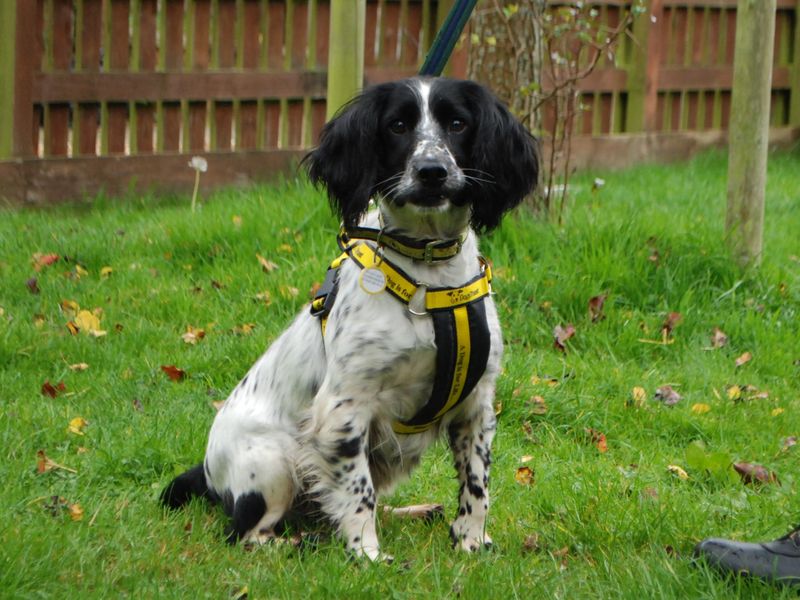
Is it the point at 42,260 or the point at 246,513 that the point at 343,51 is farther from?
the point at 246,513

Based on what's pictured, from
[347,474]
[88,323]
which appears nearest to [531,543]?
[347,474]

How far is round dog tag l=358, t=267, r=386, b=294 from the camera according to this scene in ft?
11.7

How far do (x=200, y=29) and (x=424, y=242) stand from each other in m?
5.60

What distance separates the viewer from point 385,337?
11.6 feet

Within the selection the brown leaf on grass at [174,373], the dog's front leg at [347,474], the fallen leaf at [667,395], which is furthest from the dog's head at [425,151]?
the brown leaf on grass at [174,373]

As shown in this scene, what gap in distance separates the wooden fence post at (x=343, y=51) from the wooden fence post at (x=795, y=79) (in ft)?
22.3

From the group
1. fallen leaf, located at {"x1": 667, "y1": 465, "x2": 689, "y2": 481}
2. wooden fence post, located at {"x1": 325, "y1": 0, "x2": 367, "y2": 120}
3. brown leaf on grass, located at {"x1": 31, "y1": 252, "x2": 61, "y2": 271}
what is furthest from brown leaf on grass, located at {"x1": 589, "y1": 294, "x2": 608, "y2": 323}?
brown leaf on grass, located at {"x1": 31, "y1": 252, "x2": 61, "y2": 271}

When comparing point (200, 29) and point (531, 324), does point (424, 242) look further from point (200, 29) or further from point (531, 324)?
point (200, 29)

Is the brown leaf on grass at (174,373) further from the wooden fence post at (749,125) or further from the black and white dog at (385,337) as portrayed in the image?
the wooden fence post at (749,125)

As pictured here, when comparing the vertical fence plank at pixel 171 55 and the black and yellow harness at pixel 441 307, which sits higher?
the vertical fence plank at pixel 171 55

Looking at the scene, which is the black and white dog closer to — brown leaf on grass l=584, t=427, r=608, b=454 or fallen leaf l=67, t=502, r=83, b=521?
fallen leaf l=67, t=502, r=83, b=521

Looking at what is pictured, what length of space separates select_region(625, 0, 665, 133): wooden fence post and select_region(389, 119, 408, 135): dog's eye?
7.26 metres

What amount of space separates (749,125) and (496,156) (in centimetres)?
303

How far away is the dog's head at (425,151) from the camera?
11.9ft
